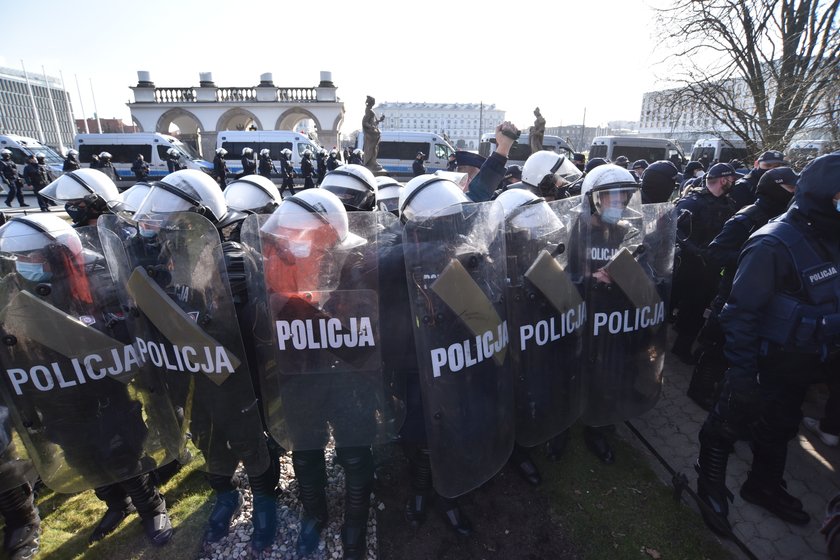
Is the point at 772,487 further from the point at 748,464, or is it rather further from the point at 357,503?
the point at 357,503

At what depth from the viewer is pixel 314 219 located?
2016 millimetres

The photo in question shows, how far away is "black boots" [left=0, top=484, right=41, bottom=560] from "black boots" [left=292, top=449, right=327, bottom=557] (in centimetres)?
148

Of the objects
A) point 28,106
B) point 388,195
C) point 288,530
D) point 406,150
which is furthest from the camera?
point 28,106

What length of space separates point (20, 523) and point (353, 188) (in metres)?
2.87

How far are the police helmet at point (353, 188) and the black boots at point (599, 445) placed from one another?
7.81 ft

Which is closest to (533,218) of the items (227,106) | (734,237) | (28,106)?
(734,237)

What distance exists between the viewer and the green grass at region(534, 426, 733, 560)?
237 centimetres

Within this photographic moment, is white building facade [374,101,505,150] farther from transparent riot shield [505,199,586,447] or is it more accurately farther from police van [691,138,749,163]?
transparent riot shield [505,199,586,447]

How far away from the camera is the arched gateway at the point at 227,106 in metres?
31.1

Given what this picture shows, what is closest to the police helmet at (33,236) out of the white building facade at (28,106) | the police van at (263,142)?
the police van at (263,142)

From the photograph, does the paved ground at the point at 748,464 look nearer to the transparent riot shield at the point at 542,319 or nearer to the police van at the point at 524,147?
the transparent riot shield at the point at 542,319

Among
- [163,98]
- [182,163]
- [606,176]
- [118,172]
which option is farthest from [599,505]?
[163,98]

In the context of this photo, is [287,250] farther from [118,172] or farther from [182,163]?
[118,172]

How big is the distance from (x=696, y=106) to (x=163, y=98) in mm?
33108
